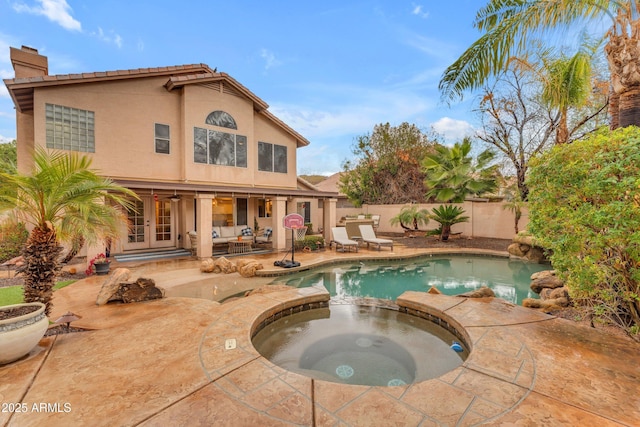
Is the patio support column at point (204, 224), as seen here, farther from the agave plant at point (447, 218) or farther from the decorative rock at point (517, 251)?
the decorative rock at point (517, 251)

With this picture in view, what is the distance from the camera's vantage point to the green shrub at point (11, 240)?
9.29m

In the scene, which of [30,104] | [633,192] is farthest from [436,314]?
[30,104]

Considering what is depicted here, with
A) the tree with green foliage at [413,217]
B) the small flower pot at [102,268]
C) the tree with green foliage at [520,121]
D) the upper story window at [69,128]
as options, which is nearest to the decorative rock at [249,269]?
the small flower pot at [102,268]

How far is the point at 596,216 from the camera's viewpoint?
10.1 feet

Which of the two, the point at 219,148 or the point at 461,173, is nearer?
the point at 219,148

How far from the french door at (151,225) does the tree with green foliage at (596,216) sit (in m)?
13.0

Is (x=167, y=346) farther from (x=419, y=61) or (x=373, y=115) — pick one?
(x=373, y=115)

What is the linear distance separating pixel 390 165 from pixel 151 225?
17.9 metres

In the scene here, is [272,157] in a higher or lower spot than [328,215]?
higher

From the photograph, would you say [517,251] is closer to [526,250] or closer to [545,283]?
[526,250]

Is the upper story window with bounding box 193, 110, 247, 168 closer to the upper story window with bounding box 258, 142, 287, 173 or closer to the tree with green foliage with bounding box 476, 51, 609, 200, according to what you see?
the upper story window with bounding box 258, 142, 287, 173

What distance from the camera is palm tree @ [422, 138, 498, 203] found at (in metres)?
14.9

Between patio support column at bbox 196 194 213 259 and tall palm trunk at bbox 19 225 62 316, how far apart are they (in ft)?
20.9

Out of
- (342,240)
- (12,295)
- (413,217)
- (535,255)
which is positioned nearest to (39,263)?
(12,295)
